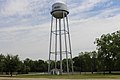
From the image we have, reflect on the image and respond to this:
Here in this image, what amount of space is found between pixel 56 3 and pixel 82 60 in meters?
44.1

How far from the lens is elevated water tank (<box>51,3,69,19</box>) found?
→ 194 feet

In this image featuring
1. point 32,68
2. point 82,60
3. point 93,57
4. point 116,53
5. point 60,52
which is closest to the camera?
point 60,52

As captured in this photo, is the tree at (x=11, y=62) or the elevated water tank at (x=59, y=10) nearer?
the elevated water tank at (x=59, y=10)

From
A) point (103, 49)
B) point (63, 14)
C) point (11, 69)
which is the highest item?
point (63, 14)

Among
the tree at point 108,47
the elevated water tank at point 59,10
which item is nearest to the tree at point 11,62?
the elevated water tank at point 59,10

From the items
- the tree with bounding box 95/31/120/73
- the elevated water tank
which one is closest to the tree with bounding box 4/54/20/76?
the elevated water tank

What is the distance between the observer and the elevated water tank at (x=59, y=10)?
5899 cm

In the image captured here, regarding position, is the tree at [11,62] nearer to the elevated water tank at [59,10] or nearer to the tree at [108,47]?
the elevated water tank at [59,10]

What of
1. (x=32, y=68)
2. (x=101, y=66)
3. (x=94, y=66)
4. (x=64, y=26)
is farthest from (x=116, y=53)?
(x=32, y=68)

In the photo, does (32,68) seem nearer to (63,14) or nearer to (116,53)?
(116,53)

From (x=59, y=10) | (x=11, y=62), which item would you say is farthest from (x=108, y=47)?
(x=11, y=62)

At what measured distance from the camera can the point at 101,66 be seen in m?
80.2

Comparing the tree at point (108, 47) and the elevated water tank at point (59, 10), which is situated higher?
the elevated water tank at point (59, 10)

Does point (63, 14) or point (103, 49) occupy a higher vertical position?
point (63, 14)
